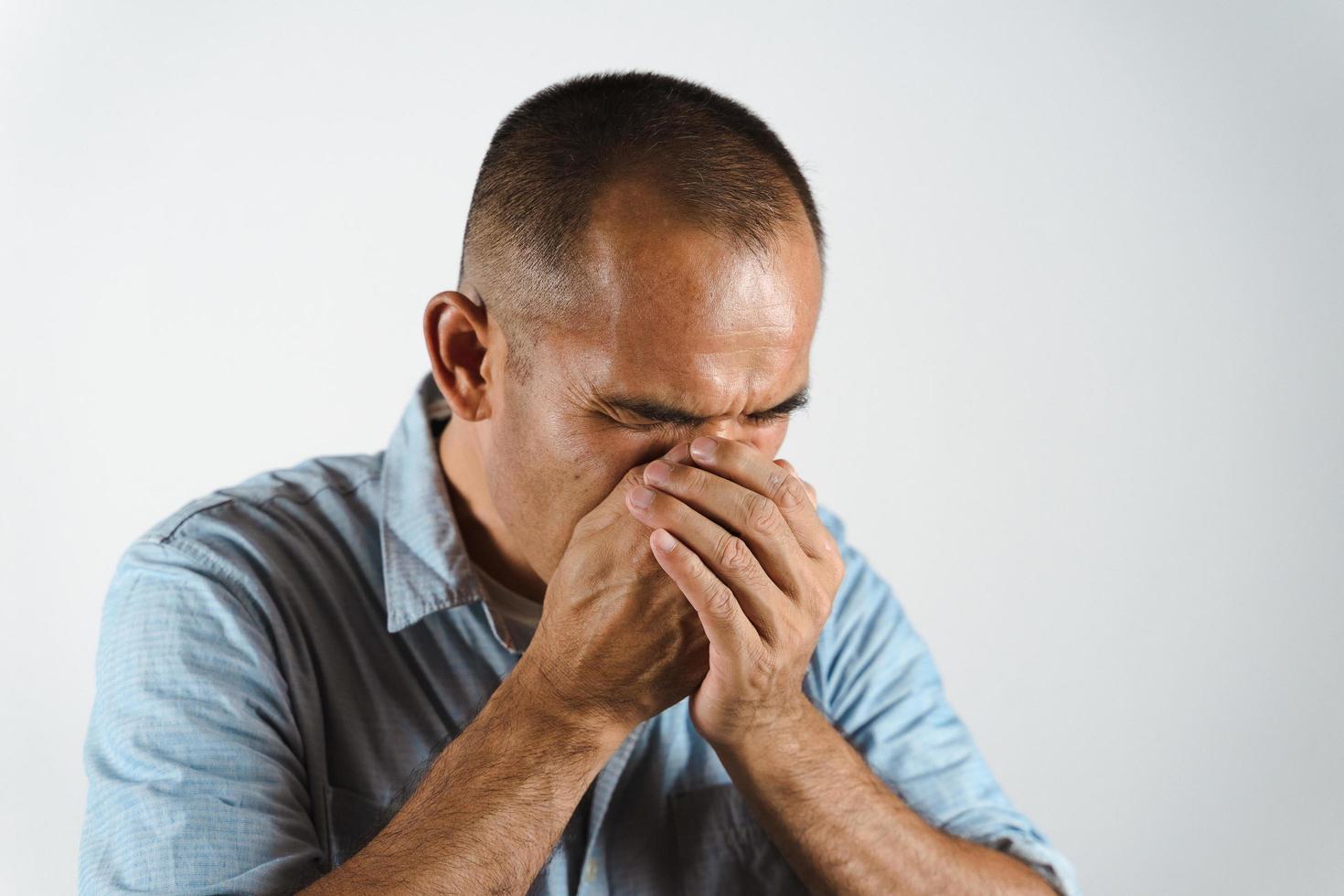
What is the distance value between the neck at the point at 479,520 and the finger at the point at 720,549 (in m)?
0.36

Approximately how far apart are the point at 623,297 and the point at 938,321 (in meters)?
1.42

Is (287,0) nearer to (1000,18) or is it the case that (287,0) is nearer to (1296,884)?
(1000,18)

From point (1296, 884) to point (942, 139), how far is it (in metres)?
1.72

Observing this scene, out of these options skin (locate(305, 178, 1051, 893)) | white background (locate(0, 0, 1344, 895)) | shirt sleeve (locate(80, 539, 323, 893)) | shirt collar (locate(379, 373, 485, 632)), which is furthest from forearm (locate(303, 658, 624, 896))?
white background (locate(0, 0, 1344, 895))

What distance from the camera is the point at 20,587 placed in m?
2.40

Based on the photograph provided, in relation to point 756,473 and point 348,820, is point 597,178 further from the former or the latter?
point 348,820

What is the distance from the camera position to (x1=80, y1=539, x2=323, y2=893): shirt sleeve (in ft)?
4.17

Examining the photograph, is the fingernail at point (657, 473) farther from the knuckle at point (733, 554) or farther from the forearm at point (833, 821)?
the forearm at point (833, 821)

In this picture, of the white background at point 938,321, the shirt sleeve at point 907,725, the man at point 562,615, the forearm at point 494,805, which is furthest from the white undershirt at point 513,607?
the white background at point 938,321

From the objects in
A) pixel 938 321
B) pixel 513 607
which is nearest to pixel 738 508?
pixel 513 607

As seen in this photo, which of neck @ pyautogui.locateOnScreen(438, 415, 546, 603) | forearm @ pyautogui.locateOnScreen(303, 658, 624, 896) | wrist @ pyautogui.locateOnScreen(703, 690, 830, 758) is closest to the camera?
forearm @ pyautogui.locateOnScreen(303, 658, 624, 896)

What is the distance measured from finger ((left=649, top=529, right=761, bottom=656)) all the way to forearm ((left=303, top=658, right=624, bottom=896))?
18cm

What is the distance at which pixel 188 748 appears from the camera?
1326 millimetres

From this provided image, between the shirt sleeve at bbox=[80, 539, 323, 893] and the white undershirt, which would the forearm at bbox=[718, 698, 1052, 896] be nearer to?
the white undershirt
